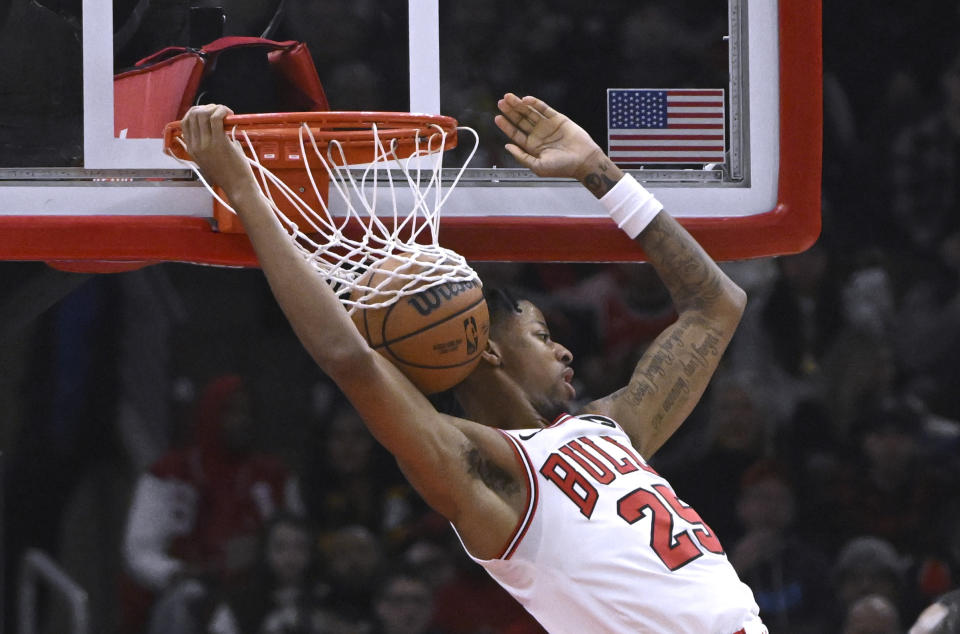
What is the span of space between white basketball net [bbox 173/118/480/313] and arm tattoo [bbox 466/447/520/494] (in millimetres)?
374

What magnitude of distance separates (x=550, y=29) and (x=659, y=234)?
0.62m

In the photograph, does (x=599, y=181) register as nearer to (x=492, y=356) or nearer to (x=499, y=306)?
(x=499, y=306)

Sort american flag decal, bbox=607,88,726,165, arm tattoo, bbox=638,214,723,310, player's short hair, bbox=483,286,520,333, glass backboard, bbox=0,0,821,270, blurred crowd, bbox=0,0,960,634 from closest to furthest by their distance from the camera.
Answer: glass backboard, bbox=0,0,821,270 < player's short hair, bbox=483,286,520,333 < arm tattoo, bbox=638,214,723,310 < american flag decal, bbox=607,88,726,165 < blurred crowd, bbox=0,0,960,634

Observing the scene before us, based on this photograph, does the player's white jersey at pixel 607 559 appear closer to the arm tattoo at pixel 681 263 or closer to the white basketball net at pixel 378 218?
the white basketball net at pixel 378 218

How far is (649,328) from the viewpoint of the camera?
15.0 feet

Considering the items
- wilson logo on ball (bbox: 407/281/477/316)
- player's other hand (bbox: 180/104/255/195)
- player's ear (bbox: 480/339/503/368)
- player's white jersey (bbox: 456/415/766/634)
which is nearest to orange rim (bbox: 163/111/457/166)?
player's other hand (bbox: 180/104/255/195)

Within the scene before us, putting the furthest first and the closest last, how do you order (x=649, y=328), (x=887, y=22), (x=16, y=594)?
(x=887, y=22), (x=649, y=328), (x=16, y=594)

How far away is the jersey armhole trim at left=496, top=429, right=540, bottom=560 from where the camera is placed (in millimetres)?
2393

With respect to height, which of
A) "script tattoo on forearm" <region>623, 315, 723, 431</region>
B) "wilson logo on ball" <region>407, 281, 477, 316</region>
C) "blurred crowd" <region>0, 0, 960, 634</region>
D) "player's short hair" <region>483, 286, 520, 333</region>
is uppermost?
"wilson logo on ball" <region>407, 281, 477, 316</region>

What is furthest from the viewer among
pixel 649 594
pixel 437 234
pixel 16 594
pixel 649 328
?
pixel 649 328

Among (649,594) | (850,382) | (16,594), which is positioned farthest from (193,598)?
(850,382)

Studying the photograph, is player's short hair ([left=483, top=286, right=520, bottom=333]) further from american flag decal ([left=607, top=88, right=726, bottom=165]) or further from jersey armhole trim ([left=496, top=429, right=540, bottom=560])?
american flag decal ([left=607, top=88, right=726, bottom=165])

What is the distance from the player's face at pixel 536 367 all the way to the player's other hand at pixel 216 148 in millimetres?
827

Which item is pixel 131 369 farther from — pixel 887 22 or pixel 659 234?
pixel 887 22
